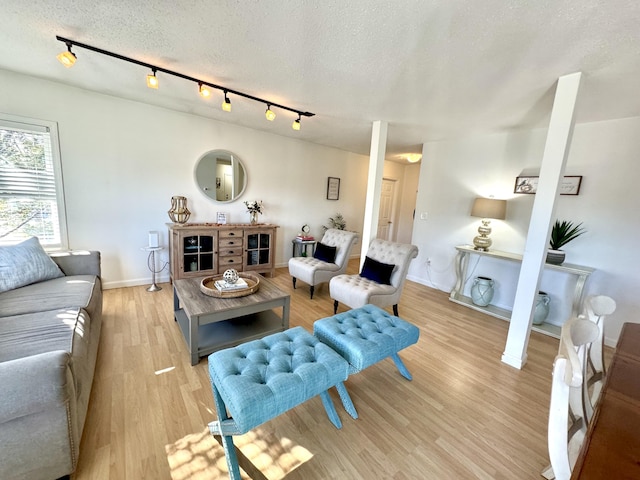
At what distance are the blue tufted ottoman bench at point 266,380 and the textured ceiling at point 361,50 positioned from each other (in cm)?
193

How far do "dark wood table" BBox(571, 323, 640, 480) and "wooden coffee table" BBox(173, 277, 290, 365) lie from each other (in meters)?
1.85

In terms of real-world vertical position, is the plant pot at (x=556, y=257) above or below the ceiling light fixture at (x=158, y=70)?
below

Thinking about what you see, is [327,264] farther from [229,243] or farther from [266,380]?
[266,380]

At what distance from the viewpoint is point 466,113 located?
2730 mm

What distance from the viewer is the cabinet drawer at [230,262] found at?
3605 mm

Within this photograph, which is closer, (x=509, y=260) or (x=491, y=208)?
(x=509, y=260)

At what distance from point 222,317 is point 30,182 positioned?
9.04ft

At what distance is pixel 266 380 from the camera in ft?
3.99

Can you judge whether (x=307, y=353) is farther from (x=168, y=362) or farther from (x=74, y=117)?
(x=74, y=117)

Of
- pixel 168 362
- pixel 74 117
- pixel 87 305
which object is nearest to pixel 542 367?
pixel 168 362

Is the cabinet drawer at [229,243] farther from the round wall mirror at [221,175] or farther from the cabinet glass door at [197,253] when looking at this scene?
the round wall mirror at [221,175]

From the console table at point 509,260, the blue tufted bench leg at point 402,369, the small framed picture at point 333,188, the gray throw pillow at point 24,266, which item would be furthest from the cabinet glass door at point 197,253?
the console table at point 509,260

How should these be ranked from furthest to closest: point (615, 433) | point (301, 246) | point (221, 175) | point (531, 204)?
point (301, 246) → point (221, 175) → point (531, 204) → point (615, 433)

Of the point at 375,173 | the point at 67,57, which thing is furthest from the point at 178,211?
the point at 375,173
